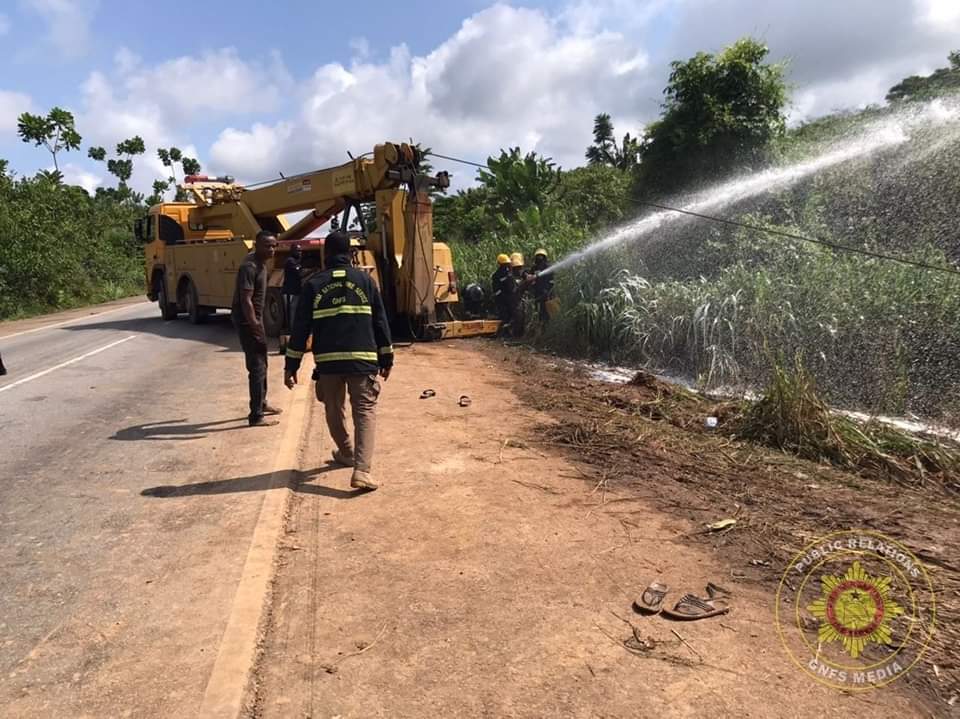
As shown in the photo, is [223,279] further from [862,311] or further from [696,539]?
[696,539]

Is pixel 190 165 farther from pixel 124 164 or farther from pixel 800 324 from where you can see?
pixel 800 324

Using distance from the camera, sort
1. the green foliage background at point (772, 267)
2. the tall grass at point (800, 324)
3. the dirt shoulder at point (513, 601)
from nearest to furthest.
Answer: the dirt shoulder at point (513, 601), the tall grass at point (800, 324), the green foliage background at point (772, 267)

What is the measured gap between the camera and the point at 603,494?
4.71 meters

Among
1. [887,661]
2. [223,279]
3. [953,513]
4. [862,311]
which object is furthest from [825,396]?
[223,279]

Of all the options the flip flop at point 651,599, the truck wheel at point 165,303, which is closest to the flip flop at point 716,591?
the flip flop at point 651,599

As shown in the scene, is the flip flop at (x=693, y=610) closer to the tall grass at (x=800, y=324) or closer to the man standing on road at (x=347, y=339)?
the man standing on road at (x=347, y=339)

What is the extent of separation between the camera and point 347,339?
4922mm

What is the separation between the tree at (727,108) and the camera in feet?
46.2

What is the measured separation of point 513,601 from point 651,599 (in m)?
0.64

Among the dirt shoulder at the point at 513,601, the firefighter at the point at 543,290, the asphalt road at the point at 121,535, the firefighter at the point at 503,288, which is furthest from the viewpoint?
the firefighter at the point at 503,288

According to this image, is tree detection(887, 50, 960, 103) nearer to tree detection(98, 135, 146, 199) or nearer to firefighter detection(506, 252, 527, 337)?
firefighter detection(506, 252, 527, 337)

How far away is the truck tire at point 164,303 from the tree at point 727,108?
12496 mm

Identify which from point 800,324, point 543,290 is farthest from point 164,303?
point 800,324

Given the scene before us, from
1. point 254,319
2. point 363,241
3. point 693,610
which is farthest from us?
point 363,241
